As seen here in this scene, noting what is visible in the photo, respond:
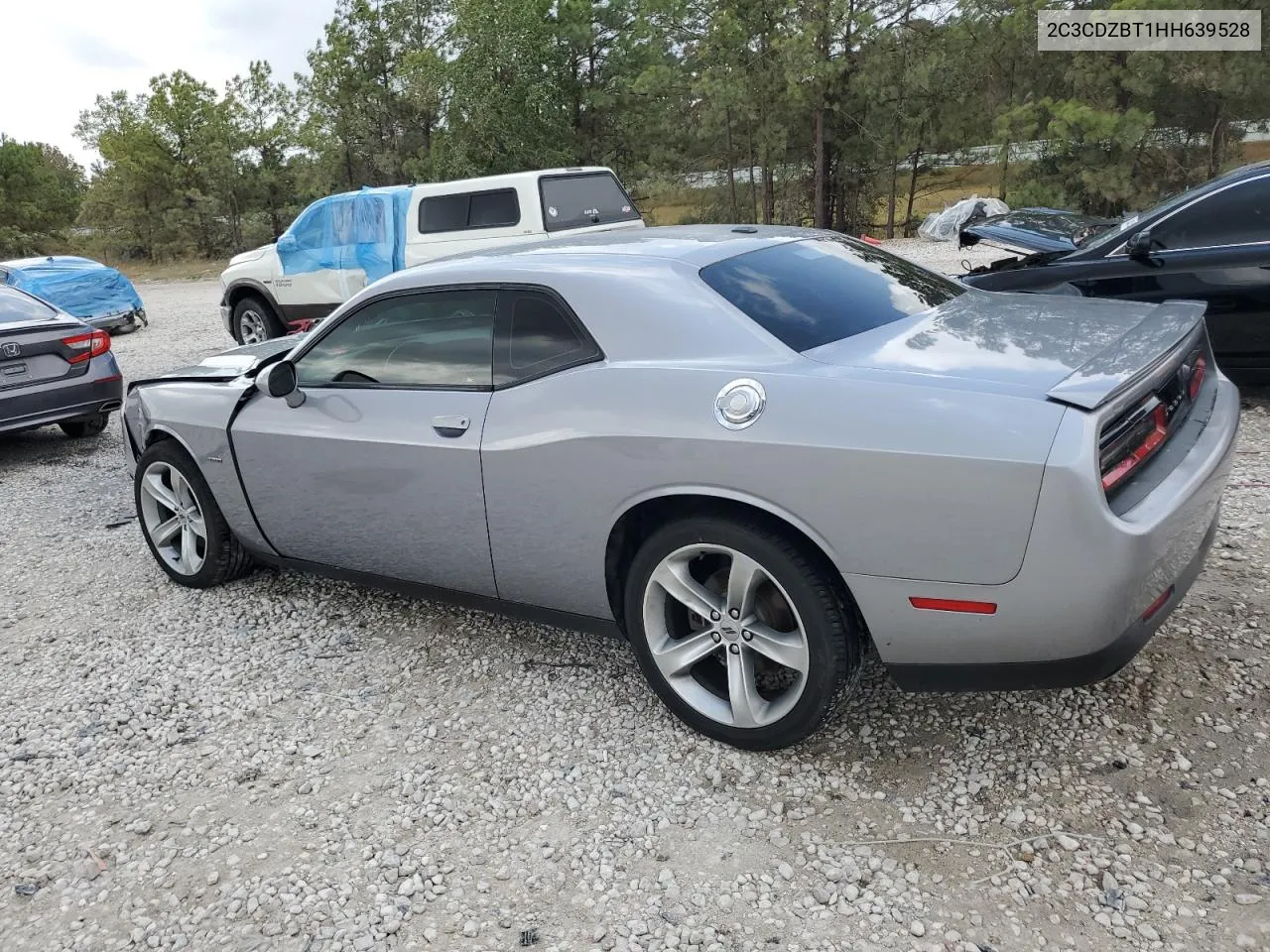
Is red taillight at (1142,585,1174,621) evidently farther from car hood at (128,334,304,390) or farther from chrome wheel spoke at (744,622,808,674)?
car hood at (128,334,304,390)

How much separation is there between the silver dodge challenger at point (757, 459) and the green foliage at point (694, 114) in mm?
19765

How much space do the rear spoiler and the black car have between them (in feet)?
10.3

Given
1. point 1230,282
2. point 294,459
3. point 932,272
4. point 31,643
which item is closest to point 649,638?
point 294,459

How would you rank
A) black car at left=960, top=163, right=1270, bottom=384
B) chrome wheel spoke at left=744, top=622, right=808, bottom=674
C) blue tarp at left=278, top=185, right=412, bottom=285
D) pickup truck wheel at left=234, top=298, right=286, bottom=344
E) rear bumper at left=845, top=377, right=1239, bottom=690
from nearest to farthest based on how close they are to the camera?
rear bumper at left=845, top=377, right=1239, bottom=690
chrome wheel spoke at left=744, top=622, right=808, bottom=674
black car at left=960, top=163, right=1270, bottom=384
blue tarp at left=278, top=185, right=412, bottom=285
pickup truck wheel at left=234, top=298, right=286, bottom=344

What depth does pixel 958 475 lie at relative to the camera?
7.63 feet

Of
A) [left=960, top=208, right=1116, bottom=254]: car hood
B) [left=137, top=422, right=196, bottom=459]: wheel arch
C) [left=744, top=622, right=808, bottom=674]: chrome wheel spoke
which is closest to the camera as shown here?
[left=744, top=622, right=808, bottom=674]: chrome wheel spoke

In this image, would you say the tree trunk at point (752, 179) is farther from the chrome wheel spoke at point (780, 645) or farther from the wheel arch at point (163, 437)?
the chrome wheel spoke at point (780, 645)

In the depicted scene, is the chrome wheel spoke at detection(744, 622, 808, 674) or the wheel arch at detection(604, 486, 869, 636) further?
the chrome wheel spoke at detection(744, 622, 808, 674)

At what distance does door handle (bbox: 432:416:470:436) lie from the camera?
3264 millimetres

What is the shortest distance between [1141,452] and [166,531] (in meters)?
4.21

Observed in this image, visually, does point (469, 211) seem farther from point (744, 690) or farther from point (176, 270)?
point (176, 270)

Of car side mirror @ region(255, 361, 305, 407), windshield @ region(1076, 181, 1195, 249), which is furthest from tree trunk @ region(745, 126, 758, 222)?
car side mirror @ region(255, 361, 305, 407)

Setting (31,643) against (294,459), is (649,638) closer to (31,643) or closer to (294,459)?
(294,459)

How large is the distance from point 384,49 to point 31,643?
38.0 m
